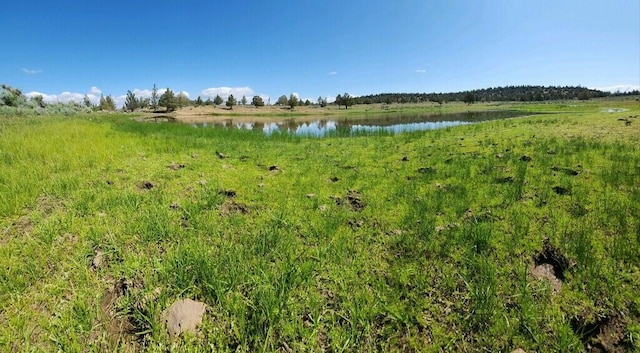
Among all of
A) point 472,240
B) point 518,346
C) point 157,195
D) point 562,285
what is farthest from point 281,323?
point 157,195

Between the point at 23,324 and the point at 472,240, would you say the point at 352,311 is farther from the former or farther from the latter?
the point at 23,324

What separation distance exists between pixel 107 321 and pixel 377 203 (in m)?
4.58

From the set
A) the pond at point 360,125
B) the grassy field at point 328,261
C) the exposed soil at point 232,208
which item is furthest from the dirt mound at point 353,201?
the pond at point 360,125

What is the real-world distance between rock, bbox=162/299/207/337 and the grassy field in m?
0.08

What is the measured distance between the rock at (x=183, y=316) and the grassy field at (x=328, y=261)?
0.27ft

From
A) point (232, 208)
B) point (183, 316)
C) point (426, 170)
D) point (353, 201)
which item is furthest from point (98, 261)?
point (426, 170)

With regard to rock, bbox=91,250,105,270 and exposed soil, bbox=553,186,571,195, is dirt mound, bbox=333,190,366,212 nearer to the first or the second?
exposed soil, bbox=553,186,571,195

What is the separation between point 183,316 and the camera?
2982 mm

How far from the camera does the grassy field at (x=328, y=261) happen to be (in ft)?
9.47

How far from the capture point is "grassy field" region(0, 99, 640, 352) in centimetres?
→ 289

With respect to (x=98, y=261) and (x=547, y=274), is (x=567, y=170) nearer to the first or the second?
(x=547, y=274)

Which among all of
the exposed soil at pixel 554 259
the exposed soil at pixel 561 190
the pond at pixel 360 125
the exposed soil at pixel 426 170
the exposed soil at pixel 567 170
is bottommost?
the exposed soil at pixel 554 259

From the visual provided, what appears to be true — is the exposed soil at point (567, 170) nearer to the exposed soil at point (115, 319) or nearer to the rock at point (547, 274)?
the rock at point (547, 274)

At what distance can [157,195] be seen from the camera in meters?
6.05
